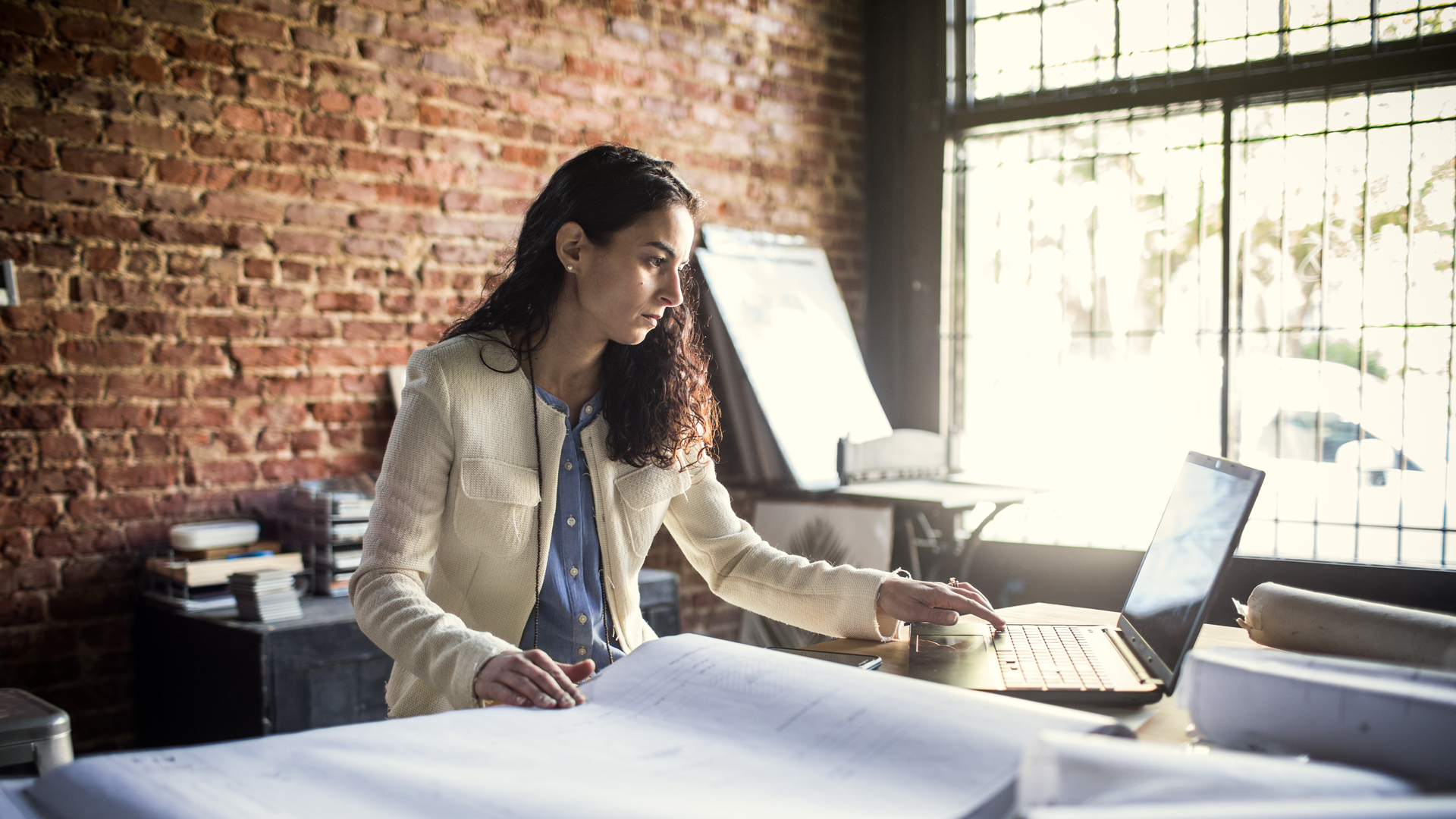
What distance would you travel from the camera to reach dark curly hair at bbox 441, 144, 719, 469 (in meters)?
1.74

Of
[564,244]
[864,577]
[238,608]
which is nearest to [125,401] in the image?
[238,608]

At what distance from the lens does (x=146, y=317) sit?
8.98 ft

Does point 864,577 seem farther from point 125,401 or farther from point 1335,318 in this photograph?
point 1335,318

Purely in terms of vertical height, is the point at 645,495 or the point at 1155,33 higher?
the point at 1155,33

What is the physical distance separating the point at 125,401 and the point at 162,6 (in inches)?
39.4

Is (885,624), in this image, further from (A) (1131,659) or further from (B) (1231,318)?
(B) (1231,318)

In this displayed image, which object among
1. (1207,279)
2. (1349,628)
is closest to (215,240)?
(1349,628)

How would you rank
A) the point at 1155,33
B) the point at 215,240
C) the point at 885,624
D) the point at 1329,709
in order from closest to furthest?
the point at 1329,709 < the point at 885,624 < the point at 215,240 < the point at 1155,33

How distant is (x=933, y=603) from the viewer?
1492 mm

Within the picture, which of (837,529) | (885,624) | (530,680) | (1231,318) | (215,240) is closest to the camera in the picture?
(530,680)

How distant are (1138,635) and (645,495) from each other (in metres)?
0.80

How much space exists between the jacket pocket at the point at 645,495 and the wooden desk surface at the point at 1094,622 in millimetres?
415

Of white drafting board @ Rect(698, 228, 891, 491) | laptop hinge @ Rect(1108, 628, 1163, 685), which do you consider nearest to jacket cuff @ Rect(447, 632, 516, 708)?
laptop hinge @ Rect(1108, 628, 1163, 685)

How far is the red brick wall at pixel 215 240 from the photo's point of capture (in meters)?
2.58
